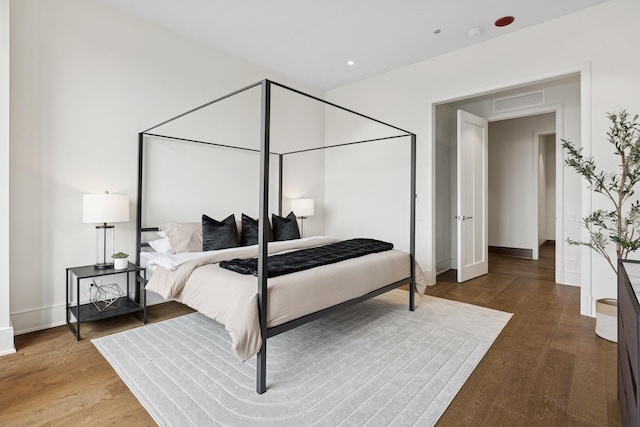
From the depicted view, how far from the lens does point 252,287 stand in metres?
2.07

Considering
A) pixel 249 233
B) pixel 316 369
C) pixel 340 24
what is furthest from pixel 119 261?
pixel 340 24

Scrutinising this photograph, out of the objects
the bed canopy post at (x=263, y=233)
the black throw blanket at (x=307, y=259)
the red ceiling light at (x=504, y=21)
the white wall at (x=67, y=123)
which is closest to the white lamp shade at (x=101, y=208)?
the white wall at (x=67, y=123)

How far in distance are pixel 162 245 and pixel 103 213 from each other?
0.66m

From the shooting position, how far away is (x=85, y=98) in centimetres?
308

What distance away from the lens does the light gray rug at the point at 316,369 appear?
1768 mm

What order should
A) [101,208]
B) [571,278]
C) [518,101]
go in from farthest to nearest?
1. [518,101]
2. [571,278]
3. [101,208]

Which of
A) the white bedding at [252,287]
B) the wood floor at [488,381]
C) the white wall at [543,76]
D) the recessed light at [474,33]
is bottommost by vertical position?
the wood floor at [488,381]

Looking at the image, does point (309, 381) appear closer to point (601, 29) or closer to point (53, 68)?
point (53, 68)

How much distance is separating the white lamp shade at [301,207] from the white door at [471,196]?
7.09 ft

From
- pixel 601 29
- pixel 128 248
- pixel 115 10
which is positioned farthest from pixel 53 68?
pixel 601 29

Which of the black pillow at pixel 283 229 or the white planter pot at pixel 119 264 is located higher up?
the black pillow at pixel 283 229

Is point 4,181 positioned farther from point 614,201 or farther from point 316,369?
point 614,201

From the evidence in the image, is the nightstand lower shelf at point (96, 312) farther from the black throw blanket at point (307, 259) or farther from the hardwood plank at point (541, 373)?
the hardwood plank at point (541, 373)

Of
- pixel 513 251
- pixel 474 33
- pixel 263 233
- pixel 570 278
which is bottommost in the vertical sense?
pixel 570 278
